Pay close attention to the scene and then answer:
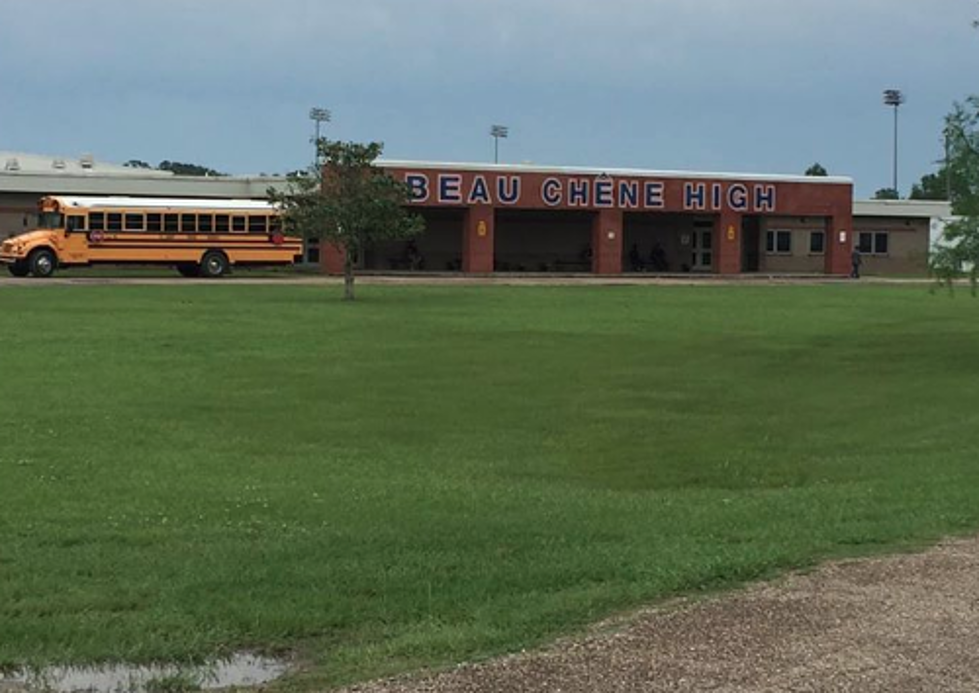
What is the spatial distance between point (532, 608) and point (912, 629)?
1.81 m

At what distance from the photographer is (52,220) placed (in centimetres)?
5259

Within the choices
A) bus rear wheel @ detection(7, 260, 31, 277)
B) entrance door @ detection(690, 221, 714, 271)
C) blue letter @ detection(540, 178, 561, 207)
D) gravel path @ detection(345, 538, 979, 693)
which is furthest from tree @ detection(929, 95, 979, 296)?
entrance door @ detection(690, 221, 714, 271)

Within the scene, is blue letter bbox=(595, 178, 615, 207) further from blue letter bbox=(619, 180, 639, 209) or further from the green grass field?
the green grass field

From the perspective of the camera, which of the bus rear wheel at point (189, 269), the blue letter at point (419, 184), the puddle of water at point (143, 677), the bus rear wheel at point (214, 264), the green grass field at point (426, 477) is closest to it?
the puddle of water at point (143, 677)

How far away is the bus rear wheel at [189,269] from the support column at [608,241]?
2129 centimetres

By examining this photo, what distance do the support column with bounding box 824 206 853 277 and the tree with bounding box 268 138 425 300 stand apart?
34786 millimetres

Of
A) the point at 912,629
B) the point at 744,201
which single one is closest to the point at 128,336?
the point at 912,629

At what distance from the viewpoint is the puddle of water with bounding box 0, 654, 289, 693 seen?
589cm

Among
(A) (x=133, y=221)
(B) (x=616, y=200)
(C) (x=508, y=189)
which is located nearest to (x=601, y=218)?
(B) (x=616, y=200)

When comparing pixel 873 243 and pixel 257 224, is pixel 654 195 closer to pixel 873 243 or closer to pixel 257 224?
pixel 873 243

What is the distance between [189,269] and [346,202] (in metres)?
15.2

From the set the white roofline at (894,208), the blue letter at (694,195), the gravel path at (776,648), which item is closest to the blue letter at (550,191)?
the blue letter at (694,195)

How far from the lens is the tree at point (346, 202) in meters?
42.4

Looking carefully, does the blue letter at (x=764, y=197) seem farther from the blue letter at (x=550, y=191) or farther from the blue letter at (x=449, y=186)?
the blue letter at (x=449, y=186)
